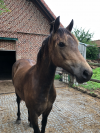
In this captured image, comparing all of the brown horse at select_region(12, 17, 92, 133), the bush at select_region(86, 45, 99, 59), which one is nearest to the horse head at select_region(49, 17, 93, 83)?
the brown horse at select_region(12, 17, 92, 133)

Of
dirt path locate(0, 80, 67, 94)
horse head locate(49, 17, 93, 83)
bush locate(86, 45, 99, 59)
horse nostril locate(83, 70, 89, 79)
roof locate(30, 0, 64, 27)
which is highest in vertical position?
roof locate(30, 0, 64, 27)

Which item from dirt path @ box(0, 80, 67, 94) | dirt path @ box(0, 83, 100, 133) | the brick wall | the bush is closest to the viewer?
dirt path @ box(0, 83, 100, 133)

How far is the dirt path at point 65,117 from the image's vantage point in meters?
2.69

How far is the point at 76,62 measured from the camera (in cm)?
114

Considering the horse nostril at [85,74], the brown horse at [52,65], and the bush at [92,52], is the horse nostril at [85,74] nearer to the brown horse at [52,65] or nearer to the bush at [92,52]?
the brown horse at [52,65]

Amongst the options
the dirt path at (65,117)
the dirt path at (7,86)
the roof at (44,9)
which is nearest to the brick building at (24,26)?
the roof at (44,9)

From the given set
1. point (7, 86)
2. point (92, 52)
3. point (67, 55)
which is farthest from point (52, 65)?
point (92, 52)

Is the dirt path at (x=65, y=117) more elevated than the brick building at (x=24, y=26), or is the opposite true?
the brick building at (x=24, y=26)

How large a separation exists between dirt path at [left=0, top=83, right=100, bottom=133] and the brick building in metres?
4.30

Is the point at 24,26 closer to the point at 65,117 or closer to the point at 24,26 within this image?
the point at 24,26

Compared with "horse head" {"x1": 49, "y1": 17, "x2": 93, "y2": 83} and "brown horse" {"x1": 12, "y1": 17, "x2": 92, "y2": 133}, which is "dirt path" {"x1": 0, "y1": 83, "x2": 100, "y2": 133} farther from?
"horse head" {"x1": 49, "y1": 17, "x2": 93, "y2": 83}

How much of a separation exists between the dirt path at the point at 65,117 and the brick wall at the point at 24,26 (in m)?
4.37

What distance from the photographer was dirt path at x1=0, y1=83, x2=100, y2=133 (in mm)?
2686

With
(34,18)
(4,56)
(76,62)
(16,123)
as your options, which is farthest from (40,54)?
(4,56)
